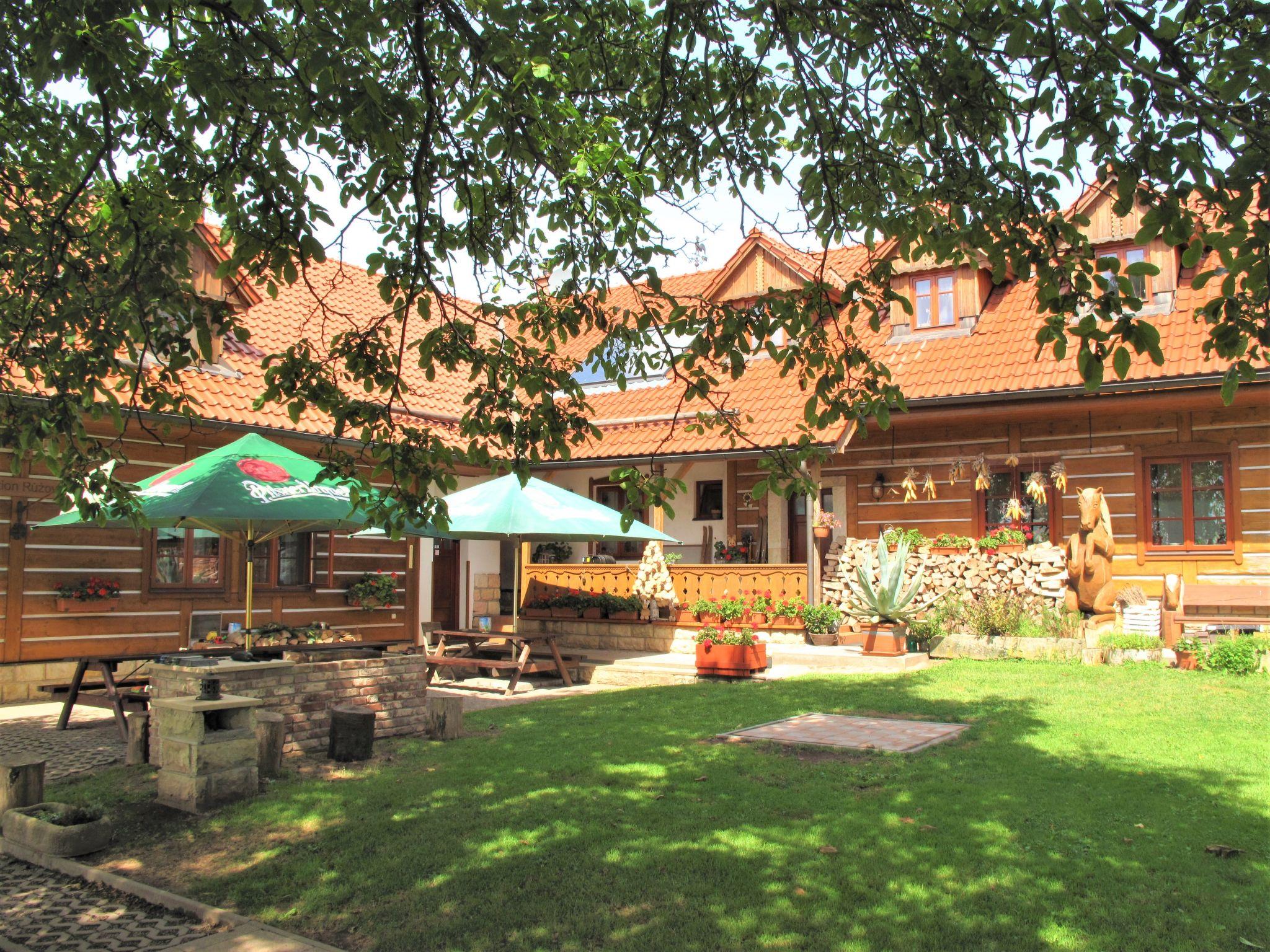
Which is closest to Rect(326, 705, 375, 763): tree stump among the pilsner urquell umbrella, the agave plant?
the pilsner urquell umbrella

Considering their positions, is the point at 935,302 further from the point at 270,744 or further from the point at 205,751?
the point at 205,751

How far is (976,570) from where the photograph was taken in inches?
567

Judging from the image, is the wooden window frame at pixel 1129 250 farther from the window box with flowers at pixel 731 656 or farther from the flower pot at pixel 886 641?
the window box with flowers at pixel 731 656

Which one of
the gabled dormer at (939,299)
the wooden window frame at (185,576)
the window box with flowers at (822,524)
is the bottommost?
the wooden window frame at (185,576)

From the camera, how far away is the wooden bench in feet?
41.1

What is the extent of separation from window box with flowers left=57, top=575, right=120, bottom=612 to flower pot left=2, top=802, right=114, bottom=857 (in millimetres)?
6775

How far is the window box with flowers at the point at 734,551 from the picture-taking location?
17.8 meters

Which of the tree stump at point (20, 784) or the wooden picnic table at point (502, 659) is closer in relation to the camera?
the tree stump at point (20, 784)

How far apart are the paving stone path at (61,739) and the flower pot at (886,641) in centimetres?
889

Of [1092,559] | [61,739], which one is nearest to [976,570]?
[1092,559]

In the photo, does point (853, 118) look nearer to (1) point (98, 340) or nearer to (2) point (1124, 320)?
(2) point (1124, 320)

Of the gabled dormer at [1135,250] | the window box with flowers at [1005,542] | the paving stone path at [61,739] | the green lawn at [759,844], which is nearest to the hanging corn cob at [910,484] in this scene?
the window box with flowers at [1005,542]

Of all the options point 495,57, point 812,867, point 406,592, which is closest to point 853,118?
point 495,57

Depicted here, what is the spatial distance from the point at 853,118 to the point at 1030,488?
392 inches
